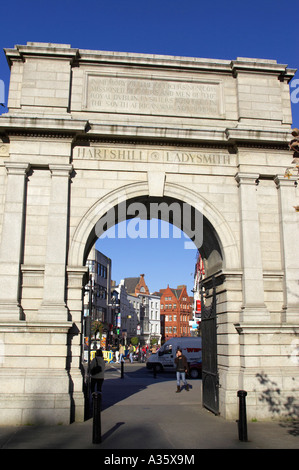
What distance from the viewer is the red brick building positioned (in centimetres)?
11956

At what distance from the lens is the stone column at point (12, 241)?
11156 millimetres

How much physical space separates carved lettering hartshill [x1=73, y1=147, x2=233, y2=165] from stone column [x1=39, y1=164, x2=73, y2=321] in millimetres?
823

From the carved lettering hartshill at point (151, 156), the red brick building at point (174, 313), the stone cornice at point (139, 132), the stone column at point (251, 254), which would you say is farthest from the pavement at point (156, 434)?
the red brick building at point (174, 313)

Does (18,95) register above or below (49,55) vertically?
below

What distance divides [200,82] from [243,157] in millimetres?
2875

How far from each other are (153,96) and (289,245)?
20.2 feet

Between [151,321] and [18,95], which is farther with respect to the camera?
[151,321]

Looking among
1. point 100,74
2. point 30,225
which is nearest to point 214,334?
point 30,225

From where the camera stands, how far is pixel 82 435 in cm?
938

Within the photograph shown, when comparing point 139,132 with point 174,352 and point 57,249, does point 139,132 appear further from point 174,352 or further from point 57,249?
point 174,352

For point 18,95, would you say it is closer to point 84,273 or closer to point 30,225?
point 30,225

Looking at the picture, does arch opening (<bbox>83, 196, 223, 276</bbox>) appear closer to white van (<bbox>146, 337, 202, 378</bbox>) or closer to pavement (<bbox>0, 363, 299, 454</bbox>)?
pavement (<bbox>0, 363, 299, 454</bbox>)

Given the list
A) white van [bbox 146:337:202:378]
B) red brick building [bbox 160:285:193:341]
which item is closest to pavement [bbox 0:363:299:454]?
white van [bbox 146:337:202:378]

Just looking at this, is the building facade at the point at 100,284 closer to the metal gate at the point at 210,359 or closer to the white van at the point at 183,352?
the white van at the point at 183,352
